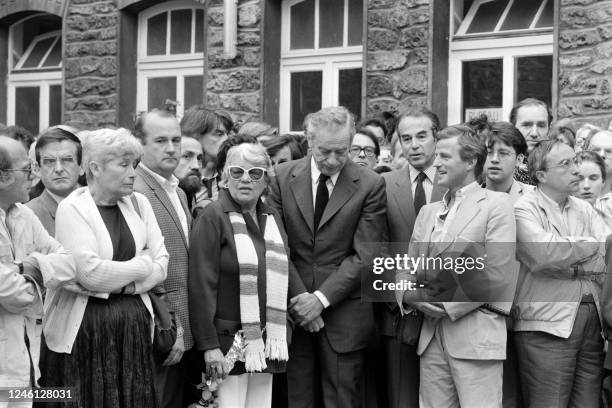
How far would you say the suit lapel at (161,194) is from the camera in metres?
5.84

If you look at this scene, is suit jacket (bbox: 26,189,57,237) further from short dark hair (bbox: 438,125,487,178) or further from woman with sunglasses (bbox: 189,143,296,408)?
short dark hair (bbox: 438,125,487,178)

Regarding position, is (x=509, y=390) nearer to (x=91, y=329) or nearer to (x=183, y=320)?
(x=183, y=320)

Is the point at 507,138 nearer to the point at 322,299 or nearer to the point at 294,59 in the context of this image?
the point at 322,299

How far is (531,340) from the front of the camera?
19.0ft

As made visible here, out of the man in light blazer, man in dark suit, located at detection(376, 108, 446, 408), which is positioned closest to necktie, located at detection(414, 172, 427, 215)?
man in dark suit, located at detection(376, 108, 446, 408)

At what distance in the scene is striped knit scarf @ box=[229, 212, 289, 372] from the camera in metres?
5.64

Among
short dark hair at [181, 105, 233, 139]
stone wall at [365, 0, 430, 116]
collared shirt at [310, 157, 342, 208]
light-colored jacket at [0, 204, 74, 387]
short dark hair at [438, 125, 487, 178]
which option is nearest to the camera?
light-colored jacket at [0, 204, 74, 387]

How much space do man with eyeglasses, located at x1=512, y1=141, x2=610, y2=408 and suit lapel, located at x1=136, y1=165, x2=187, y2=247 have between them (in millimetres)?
1946

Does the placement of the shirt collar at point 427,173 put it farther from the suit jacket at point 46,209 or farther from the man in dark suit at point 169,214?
the suit jacket at point 46,209

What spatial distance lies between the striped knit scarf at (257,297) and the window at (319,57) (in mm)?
4853

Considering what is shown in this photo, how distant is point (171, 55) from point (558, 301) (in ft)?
22.5

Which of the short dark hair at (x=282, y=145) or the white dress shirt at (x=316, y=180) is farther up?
the short dark hair at (x=282, y=145)

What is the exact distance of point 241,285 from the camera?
223 inches

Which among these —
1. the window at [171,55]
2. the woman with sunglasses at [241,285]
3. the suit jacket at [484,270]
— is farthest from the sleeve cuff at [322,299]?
the window at [171,55]
